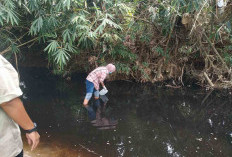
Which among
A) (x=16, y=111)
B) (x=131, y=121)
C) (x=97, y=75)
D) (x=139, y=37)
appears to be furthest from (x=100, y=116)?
(x=16, y=111)

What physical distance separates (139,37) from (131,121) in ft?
9.50

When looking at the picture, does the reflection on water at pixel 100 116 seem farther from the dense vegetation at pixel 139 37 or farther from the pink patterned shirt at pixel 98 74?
the dense vegetation at pixel 139 37

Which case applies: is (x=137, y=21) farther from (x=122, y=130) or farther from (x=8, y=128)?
(x=8, y=128)

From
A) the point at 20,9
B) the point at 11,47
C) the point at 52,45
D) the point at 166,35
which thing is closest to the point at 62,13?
the point at 52,45

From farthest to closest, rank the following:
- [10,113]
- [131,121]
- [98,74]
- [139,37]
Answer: [139,37] < [98,74] < [131,121] < [10,113]

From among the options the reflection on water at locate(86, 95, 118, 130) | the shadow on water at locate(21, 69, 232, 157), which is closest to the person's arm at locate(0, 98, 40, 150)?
the shadow on water at locate(21, 69, 232, 157)

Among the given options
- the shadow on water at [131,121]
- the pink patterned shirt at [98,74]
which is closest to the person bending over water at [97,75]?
the pink patterned shirt at [98,74]

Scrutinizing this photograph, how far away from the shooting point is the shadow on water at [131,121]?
3.14m

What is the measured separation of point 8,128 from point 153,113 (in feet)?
11.5

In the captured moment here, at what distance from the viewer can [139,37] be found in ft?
20.1

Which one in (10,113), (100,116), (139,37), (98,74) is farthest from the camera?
(139,37)

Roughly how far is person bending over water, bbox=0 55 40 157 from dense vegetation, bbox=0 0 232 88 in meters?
3.03

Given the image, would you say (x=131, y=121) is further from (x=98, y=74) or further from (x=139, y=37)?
(x=139, y=37)

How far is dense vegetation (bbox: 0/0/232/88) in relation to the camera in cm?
448
